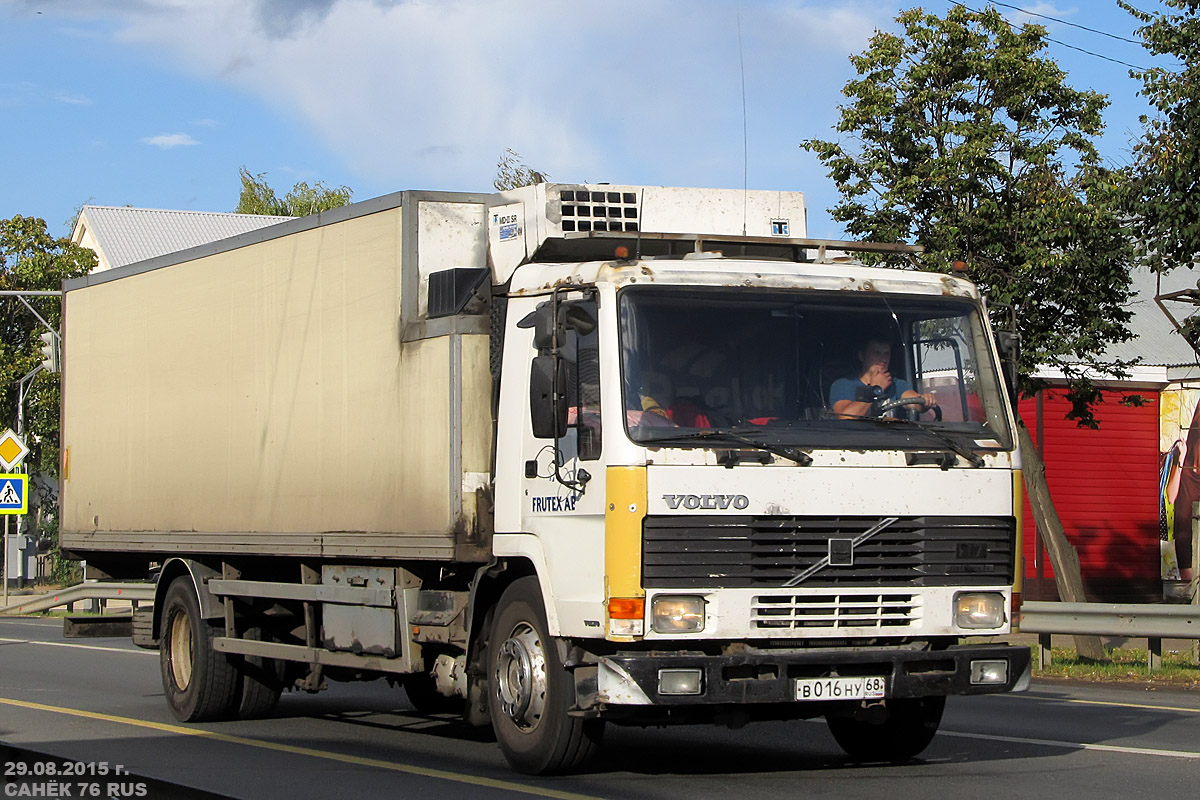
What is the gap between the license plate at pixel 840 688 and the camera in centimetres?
829

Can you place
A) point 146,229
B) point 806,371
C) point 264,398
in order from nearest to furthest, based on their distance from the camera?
1. point 806,371
2. point 264,398
3. point 146,229

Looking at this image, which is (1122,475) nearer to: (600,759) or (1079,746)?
(1079,746)

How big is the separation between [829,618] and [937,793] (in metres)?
1.06

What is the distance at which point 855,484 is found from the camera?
8.42 m

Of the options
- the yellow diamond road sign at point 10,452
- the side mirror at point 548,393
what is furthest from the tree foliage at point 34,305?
the side mirror at point 548,393

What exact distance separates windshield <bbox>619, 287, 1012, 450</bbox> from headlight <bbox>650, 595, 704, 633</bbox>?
0.79 meters

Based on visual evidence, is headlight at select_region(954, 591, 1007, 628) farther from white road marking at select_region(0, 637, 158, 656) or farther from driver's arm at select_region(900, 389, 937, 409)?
white road marking at select_region(0, 637, 158, 656)

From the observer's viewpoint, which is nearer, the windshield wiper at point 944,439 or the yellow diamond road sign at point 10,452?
the windshield wiper at point 944,439

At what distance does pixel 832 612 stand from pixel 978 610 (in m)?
0.90

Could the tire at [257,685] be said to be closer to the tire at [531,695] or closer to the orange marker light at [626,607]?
the tire at [531,695]

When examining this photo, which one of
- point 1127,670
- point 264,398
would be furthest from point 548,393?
point 1127,670

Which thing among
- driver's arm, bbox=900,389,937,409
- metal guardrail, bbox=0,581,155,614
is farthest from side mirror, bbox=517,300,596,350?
metal guardrail, bbox=0,581,155,614

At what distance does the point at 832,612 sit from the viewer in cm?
841

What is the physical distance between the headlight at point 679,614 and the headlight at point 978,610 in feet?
4.84
